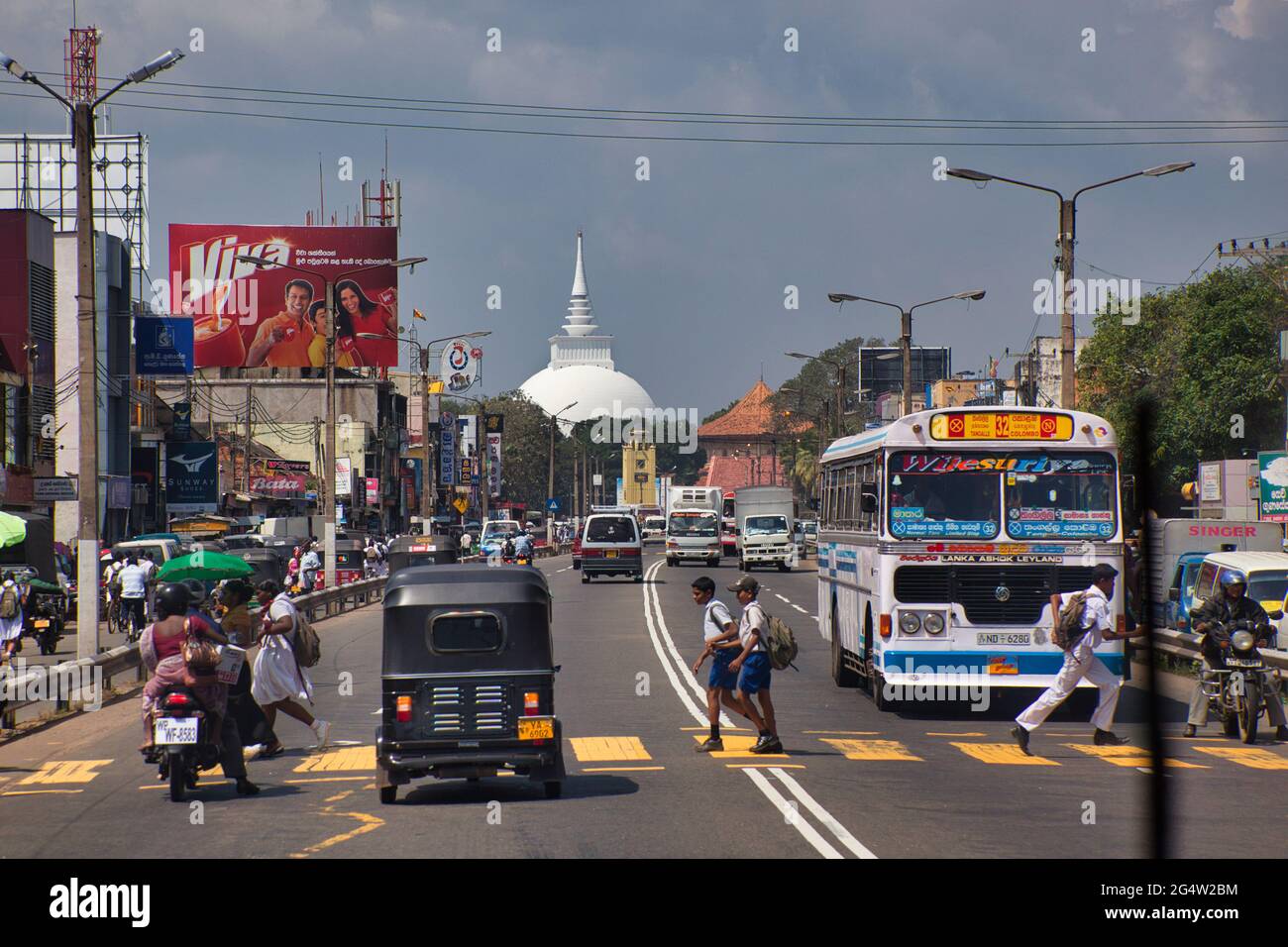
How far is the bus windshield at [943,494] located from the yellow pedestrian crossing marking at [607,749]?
13.4ft

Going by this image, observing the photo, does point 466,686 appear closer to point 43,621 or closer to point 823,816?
point 823,816

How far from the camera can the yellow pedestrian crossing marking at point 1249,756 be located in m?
15.7

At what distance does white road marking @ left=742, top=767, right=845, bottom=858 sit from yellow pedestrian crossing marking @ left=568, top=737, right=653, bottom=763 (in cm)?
177

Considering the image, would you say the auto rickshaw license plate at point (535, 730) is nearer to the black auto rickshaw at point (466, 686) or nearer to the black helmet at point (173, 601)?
the black auto rickshaw at point (466, 686)

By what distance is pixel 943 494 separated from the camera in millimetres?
18906

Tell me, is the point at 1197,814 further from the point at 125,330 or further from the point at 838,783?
the point at 125,330

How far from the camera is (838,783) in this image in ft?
45.5

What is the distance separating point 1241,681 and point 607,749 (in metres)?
6.84

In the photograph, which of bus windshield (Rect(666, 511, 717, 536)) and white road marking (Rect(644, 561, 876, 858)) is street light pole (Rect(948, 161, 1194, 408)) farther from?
bus windshield (Rect(666, 511, 717, 536))

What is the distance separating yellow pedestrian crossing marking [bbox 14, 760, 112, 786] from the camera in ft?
51.2

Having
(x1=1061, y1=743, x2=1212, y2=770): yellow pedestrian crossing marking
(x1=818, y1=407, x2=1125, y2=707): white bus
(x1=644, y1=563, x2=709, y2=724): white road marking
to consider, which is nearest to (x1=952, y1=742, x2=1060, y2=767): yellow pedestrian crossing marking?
(x1=1061, y1=743, x2=1212, y2=770): yellow pedestrian crossing marking

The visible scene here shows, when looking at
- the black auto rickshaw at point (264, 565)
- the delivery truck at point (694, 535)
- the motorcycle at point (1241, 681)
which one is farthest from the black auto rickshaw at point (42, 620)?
the delivery truck at point (694, 535)

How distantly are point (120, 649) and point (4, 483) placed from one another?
1984 cm

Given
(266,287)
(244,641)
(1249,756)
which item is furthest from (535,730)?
(266,287)
